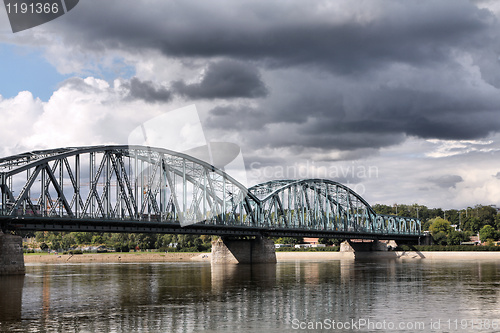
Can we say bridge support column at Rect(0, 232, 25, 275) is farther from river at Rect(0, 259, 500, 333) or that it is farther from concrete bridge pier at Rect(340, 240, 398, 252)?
concrete bridge pier at Rect(340, 240, 398, 252)

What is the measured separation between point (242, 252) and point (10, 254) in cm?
5688

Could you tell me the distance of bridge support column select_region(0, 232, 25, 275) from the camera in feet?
241

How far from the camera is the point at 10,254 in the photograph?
74.7 m

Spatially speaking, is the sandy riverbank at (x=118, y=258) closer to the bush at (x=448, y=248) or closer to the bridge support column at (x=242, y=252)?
the bridge support column at (x=242, y=252)

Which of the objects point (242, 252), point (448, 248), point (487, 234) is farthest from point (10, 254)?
point (487, 234)

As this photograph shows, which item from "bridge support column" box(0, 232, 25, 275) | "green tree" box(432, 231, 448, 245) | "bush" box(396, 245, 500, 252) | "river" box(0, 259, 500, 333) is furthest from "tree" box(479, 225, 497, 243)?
"bridge support column" box(0, 232, 25, 275)

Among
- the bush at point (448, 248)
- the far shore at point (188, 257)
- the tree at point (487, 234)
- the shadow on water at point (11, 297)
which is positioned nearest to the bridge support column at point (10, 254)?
the shadow on water at point (11, 297)

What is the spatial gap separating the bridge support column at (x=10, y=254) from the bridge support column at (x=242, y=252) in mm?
50745

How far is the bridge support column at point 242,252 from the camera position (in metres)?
122

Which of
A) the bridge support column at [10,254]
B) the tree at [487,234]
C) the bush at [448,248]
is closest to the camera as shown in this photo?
the bridge support column at [10,254]

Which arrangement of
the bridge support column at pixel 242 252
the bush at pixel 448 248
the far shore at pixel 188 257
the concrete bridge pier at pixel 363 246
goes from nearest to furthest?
1. the bridge support column at pixel 242 252
2. the bush at pixel 448 248
3. the far shore at pixel 188 257
4. the concrete bridge pier at pixel 363 246

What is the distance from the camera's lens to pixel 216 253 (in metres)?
122

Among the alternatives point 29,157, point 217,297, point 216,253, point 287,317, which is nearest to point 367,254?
point 216,253

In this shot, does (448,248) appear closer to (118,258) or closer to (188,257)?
(188,257)
